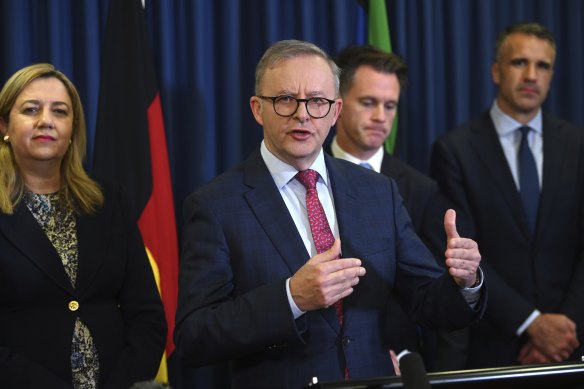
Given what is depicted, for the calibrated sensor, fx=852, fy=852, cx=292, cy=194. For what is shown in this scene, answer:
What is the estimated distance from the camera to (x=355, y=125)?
3.51 meters

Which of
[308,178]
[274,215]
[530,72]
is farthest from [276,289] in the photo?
[530,72]

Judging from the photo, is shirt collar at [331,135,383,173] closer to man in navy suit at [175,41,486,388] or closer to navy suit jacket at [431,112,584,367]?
navy suit jacket at [431,112,584,367]

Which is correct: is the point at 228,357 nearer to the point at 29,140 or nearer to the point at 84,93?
the point at 29,140

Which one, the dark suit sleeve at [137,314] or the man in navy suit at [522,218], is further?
the man in navy suit at [522,218]

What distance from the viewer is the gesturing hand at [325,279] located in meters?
2.00

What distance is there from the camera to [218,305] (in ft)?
7.09

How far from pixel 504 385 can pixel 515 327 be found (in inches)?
76.4

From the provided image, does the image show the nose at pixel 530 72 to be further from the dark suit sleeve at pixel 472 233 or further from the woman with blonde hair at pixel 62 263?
the woman with blonde hair at pixel 62 263

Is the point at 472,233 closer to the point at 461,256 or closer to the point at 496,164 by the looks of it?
the point at 496,164

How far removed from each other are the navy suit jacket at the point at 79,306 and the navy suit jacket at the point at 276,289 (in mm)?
563

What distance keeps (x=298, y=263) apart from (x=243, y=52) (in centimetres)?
190

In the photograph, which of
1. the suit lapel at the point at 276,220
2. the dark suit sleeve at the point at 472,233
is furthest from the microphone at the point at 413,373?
the dark suit sleeve at the point at 472,233

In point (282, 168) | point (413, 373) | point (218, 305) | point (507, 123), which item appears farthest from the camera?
point (507, 123)

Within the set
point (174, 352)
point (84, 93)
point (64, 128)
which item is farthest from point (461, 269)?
point (84, 93)
